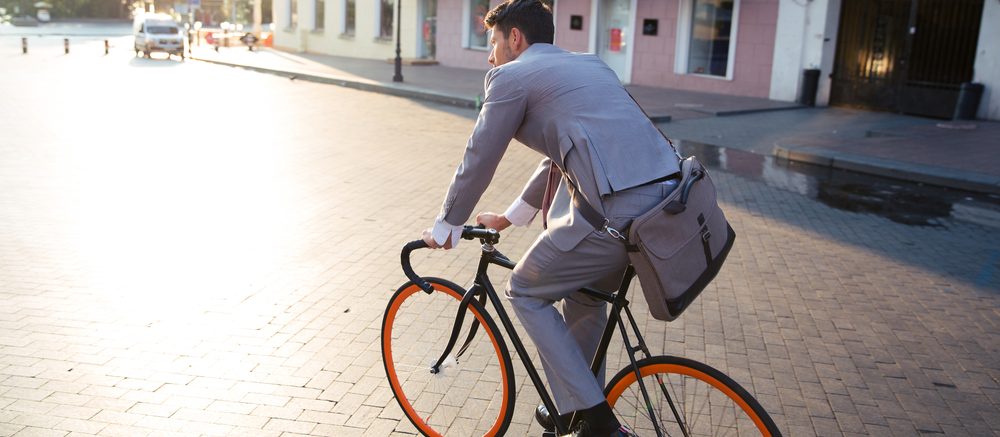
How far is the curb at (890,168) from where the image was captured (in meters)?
10.6

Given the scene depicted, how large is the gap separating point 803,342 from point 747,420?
253cm

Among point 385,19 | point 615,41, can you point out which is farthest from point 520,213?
point 385,19

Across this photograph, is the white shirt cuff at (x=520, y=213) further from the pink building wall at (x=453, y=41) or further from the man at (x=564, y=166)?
the pink building wall at (x=453, y=41)

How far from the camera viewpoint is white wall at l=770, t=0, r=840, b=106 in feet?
63.8

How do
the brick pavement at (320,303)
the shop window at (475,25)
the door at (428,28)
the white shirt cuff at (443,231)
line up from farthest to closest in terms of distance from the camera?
1. the door at (428,28)
2. the shop window at (475,25)
3. the brick pavement at (320,303)
4. the white shirt cuff at (443,231)

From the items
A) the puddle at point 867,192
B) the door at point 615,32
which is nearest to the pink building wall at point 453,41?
the door at point 615,32

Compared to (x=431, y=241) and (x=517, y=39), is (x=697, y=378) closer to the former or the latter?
(x=431, y=241)

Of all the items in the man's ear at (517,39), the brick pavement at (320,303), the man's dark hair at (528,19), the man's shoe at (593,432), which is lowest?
the brick pavement at (320,303)

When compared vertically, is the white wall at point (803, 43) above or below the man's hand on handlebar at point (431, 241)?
above

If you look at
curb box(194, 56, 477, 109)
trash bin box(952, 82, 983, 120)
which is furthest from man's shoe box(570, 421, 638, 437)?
trash bin box(952, 82, 983, 120)

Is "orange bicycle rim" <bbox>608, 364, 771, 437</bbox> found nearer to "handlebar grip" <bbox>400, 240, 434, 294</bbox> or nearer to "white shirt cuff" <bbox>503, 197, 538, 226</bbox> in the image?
"white shirt cuff" <bbox>503, 197, 538, 226</bbox>

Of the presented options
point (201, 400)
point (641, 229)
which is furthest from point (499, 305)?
point (201, 400)

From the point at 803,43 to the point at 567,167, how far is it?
1846cm

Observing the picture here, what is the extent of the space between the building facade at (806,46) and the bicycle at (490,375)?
53.9 feet
